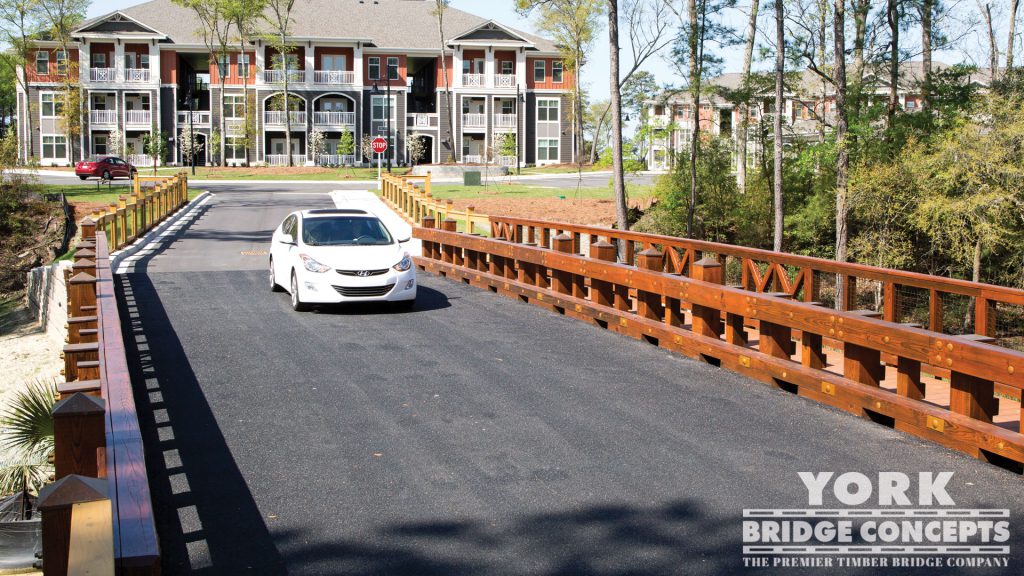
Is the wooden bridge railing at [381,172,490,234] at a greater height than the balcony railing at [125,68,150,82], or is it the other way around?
the balcony railing at [125,68,150,82]

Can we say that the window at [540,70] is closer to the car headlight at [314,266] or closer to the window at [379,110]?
the window at [379,110]

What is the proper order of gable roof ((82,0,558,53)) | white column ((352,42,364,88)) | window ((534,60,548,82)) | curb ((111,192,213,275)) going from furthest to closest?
window ((534,60,548,82)) → white column ((352,42,364,88)) → gable roof ((82,0,558,53)) → curb ((111,192,213,275))

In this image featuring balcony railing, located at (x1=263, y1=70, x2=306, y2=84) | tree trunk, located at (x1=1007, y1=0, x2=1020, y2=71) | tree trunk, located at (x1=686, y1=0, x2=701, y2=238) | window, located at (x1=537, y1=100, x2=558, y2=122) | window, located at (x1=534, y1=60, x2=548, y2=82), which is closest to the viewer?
tree trunk, located at (x1=686, y1=0, x2=701, y2=238)

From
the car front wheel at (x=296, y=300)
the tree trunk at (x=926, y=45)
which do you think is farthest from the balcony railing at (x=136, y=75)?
the car front wheel at (x=296, y=300)

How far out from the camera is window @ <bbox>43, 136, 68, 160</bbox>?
75.2m

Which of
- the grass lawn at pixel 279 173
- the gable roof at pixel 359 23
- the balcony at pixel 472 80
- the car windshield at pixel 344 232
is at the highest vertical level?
the gable roof at pixel 359 23

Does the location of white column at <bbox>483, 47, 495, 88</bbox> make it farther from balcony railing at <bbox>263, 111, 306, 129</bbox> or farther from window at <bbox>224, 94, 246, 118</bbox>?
window at <bbox>224, 94, 246, 118</bbox>

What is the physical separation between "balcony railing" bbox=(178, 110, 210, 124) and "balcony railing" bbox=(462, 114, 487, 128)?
769 inches

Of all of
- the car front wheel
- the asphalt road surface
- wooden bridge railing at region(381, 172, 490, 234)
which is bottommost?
the asphalt road surface

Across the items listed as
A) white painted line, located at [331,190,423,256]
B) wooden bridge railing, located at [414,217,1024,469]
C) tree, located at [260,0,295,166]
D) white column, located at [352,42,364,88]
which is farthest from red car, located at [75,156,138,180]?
wooden bridge railing, located at [414,217,1024,469]

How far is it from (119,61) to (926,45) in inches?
2376

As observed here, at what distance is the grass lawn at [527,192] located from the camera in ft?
151

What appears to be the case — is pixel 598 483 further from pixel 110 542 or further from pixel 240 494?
pixel 110 542

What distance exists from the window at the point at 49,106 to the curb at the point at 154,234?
34708mm
